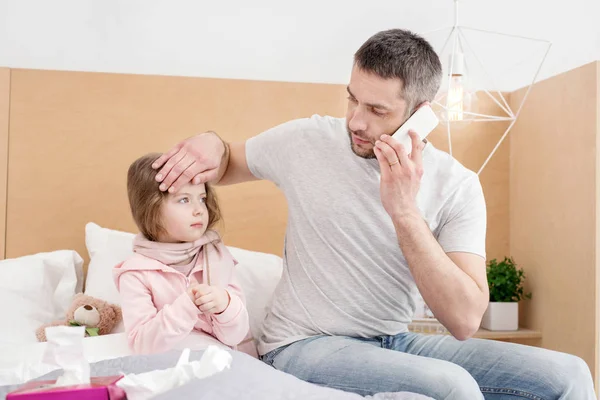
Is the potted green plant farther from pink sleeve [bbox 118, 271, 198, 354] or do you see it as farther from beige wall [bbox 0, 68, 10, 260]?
beige wall [bbox 0, 68, 10, 260]

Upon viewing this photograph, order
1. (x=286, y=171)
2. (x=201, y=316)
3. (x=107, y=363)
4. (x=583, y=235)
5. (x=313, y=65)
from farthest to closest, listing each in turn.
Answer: (x=313, y=65) → (x=583, y=235) → (x=286, y=171) → (x=201, y=316) → (x=107, y=363)

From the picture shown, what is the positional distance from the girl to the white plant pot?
3.09ft

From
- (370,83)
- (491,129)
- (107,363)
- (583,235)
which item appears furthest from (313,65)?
(107,363)

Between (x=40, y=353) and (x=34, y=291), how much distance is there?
0.50 m

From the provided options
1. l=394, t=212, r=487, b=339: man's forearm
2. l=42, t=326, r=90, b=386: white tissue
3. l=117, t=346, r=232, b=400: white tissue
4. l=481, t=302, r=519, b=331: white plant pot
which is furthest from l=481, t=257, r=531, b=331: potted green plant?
l=42, t=326, r=90, b=386: white tissue

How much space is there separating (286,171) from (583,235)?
0.90 m

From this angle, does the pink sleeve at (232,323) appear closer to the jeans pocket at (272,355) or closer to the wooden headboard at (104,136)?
the jeans pocket at (272,355)

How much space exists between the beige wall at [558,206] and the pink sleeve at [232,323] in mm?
1026

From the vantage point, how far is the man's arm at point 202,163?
151cm

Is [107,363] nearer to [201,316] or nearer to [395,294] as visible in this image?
[201,316]

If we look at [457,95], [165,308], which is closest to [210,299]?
[165,308]

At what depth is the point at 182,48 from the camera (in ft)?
7.15

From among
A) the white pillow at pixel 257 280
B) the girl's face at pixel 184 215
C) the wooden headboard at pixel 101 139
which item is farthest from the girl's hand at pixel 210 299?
the wooden headboard at pixel 101 139

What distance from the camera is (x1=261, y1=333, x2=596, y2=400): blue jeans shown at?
4.26 ft
